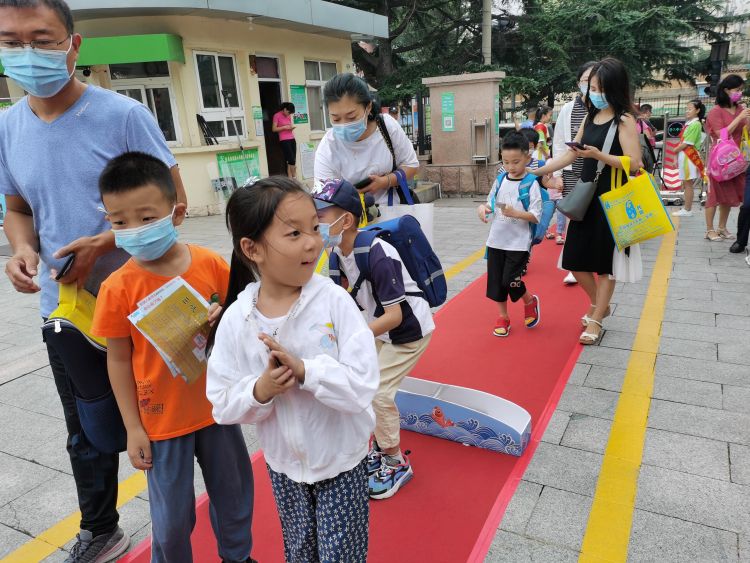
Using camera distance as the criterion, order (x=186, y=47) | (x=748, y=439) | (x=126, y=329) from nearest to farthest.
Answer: (x=126, y=329) → (x=748, y=439) → (x=186, y=47)

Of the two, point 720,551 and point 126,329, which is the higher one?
point 126,329

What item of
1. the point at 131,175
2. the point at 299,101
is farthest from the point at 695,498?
the point at 299,101

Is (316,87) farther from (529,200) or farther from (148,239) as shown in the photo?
(148,239)

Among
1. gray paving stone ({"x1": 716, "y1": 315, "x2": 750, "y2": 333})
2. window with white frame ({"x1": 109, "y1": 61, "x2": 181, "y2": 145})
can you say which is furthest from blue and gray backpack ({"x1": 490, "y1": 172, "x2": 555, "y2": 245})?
window with white frame ({"x1": 109, "y1": 61, "x2": 181, "y2": 145})

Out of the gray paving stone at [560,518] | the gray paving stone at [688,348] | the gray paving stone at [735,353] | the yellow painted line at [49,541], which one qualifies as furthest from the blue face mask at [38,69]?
the gray paving stone at [735,353]

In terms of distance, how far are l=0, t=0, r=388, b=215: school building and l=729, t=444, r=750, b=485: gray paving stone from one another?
9270 millimetres

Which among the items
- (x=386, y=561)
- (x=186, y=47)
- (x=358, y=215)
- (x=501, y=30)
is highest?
(x=501, y=30)

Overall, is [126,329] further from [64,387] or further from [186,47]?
[186,47]

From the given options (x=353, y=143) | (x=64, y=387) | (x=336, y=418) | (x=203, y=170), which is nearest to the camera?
(x=336, y=418)

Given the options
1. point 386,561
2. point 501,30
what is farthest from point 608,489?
point 501,30

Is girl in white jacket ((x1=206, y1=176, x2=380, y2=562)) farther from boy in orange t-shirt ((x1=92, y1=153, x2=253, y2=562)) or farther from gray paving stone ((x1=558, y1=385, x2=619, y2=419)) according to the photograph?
gray paving stone ((x1=558, y1=385, x2=619, y2=419))

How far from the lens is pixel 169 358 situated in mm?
1688

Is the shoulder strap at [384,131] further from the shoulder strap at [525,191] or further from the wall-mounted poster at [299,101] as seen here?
the wall-mounted poster at [299,101]

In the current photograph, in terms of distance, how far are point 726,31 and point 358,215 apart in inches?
1071
